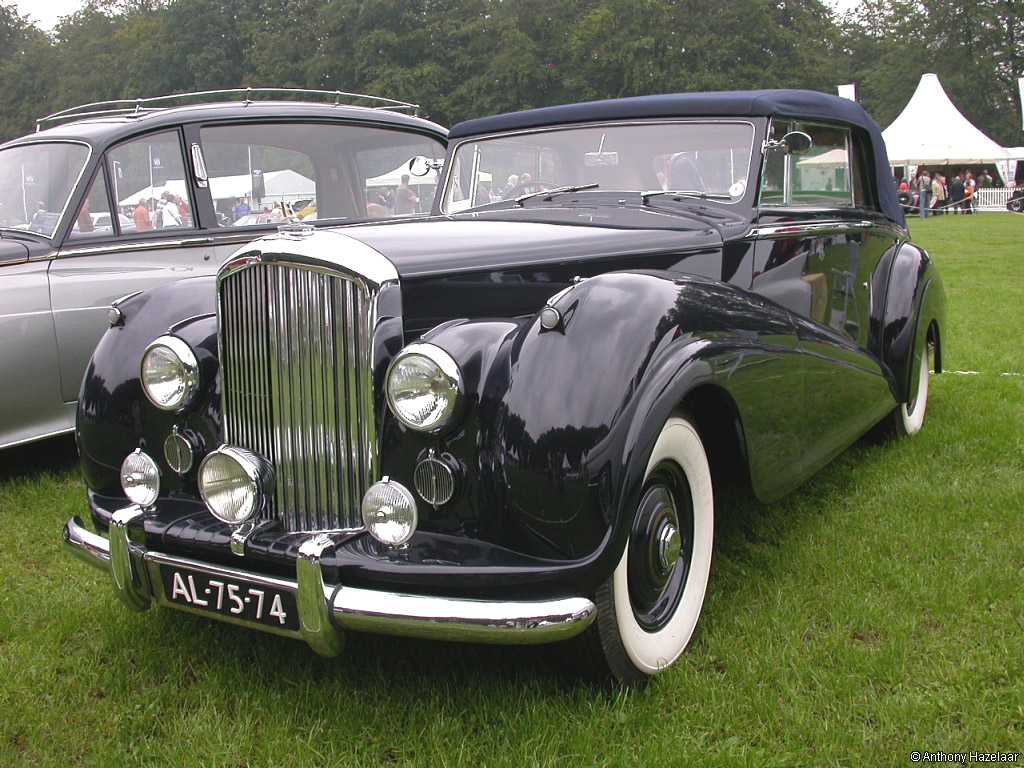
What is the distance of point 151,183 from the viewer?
5281 mm

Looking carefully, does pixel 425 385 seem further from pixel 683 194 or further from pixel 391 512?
pixel 683 194

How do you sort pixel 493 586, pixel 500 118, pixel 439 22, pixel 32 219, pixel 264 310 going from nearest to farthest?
pixel 493 586
pixel 264 310
pixel 500 118
pixel 32 219
pixel 439 22

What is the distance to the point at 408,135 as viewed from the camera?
260 inches

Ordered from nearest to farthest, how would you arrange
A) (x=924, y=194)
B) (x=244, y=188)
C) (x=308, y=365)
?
(x=308, y=365)
(x=244, y=188)
(x=924, y=194)

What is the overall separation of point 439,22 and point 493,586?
4706 centimetres

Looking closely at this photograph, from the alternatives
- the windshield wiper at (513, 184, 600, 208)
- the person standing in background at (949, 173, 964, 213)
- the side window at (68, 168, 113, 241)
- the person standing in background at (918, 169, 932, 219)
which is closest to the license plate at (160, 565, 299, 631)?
the windshield wiper at (513, 184, 600, 208)

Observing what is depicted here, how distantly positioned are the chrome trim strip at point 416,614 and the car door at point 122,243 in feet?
9.50

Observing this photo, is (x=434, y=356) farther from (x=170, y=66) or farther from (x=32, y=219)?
(x=170, y=66)

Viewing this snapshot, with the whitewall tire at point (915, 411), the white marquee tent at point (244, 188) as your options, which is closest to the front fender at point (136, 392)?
the white marquee tent at point (244, 188)

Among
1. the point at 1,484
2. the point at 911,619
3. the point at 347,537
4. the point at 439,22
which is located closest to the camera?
the point at 347,537

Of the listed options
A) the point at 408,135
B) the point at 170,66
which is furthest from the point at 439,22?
the point at 408,135

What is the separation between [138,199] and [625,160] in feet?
9.20

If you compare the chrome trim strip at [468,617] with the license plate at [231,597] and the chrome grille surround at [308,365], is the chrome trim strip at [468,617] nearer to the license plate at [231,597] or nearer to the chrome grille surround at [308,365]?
the license plate at [231,597]

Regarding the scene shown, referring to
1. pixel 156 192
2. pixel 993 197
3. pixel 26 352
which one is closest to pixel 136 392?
pixel 26 352
